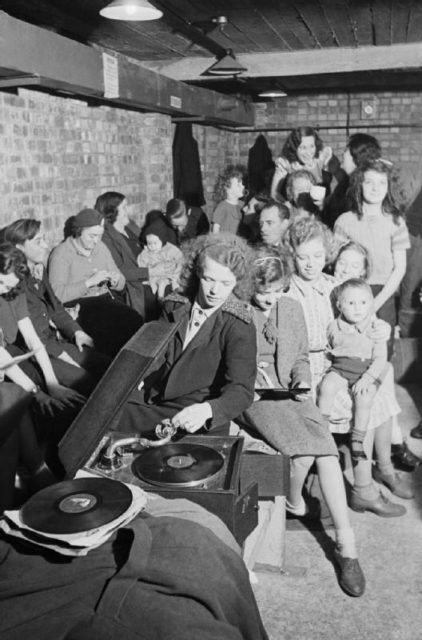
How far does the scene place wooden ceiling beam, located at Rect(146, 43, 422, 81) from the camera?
7086 mm

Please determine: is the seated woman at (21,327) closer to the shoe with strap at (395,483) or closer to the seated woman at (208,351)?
the seated woman at (208,351)

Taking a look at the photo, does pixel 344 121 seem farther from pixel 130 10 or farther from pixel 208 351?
pixel 208 351

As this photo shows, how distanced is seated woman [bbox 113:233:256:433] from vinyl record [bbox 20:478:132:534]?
47.3 inches

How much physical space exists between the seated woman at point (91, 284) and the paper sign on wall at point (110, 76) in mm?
1091

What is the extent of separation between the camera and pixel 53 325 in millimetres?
4906

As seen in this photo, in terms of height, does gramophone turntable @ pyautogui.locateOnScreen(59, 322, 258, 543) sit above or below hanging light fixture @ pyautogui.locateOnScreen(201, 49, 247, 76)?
below

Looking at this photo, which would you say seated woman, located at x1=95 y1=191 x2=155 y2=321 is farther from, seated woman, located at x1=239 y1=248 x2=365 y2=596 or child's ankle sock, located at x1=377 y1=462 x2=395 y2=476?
child's ankle sock, located at x1=377 y1=462 x2=395 y2=476

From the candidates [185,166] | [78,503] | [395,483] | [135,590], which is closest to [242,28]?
[185,166]

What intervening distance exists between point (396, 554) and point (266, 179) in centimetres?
816

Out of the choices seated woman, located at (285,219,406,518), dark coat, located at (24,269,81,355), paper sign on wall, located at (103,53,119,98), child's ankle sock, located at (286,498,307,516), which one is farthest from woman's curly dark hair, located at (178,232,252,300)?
paper sign on wall, located at (103,53,119,98)

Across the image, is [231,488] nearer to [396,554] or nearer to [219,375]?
[219,375]

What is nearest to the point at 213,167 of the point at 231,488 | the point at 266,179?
the point at 266,179

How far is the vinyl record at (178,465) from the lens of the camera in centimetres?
245

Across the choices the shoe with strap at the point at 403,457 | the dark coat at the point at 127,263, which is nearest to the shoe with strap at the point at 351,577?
the shoe with strap at the point at 403,457
